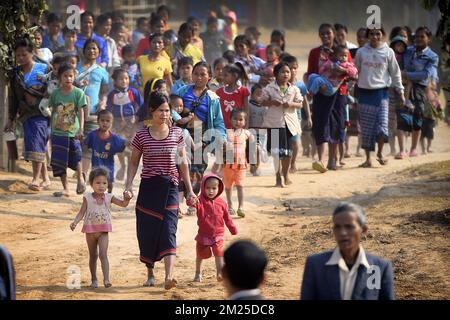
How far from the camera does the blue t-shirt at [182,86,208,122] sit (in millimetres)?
12695

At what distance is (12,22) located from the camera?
43.8 feet

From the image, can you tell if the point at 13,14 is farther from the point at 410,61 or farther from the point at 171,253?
the point at 410,61

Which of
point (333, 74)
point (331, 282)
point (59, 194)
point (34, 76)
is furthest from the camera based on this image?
point (333, 74)

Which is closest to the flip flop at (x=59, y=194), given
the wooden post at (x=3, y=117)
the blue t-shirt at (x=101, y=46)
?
the wooden post at (x=3, y=117)

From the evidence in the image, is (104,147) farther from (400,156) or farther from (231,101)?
(400,156)

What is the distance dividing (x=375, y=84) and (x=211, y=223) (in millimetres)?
6398

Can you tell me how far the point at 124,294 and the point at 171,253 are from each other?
0.56 metres

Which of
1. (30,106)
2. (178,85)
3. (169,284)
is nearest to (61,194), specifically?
(30,106)

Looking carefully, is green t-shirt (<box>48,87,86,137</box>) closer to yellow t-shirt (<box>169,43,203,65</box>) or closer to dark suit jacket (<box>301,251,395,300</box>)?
yellow t-shirt (<box>169,43,203,65</box>)

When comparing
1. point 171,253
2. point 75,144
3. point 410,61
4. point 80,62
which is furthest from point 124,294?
point 410,61

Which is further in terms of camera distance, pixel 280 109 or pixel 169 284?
pixel 280 109

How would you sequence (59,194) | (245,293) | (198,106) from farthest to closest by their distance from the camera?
(59,194)
(198,106)
(245,293)

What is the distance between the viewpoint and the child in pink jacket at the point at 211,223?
9.88 metres

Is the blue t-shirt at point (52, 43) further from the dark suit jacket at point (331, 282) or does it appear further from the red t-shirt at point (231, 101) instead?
the dark suit jacket at point (331, 282)
